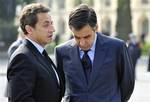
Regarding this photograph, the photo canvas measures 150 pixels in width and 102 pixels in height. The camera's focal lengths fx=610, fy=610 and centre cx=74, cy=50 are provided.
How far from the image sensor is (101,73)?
525cm

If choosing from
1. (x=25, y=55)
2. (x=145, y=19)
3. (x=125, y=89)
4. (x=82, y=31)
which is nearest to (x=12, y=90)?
(x=25, y=55)

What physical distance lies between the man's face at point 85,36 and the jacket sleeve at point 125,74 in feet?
1.10

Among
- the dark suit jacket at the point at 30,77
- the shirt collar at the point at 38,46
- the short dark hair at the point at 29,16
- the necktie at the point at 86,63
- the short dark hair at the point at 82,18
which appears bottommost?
the necktie at the point at 86,63

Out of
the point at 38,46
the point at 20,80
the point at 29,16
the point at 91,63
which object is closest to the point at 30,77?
the point at 20,80

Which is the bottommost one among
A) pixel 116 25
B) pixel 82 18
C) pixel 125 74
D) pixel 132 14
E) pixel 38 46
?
pixel 132 14

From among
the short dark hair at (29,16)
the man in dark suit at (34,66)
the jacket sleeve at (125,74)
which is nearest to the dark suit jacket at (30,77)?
the man in dark suit at (34,66)

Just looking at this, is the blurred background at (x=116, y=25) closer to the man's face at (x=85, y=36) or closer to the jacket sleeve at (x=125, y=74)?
the jacket sleeve at (x=125, y=74)

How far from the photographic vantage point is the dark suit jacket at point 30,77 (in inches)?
179

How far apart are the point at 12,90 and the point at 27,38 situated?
0.50m

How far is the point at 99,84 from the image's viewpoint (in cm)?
523

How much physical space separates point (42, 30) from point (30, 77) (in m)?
0.46

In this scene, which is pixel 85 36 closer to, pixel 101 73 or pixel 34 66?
pixel 101 73

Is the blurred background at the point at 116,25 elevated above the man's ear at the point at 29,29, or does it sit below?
below

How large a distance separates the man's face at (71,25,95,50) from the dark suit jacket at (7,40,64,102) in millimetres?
417
